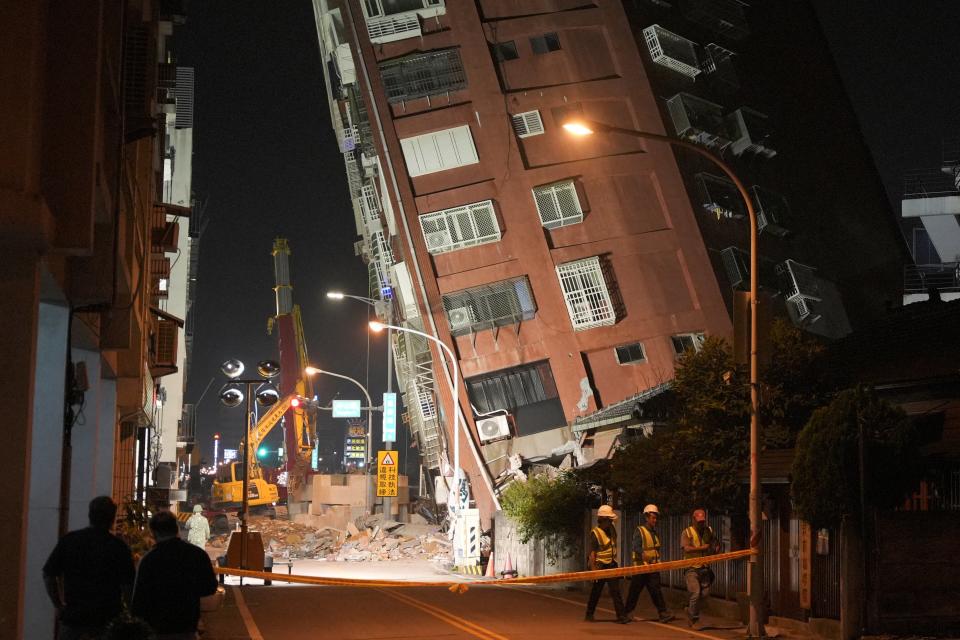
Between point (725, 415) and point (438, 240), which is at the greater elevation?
point (438, 240)

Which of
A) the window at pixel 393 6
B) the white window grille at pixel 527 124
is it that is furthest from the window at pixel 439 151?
the window at pixel 393 6

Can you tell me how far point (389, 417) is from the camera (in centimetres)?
5956

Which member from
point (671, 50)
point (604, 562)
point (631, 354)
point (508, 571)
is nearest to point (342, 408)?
point (631, 354)

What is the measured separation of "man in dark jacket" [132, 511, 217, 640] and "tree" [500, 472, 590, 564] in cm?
2143

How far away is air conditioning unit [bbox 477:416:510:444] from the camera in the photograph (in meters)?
47.6

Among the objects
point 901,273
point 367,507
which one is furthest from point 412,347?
point 901,273

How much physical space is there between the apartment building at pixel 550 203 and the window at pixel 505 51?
84mm

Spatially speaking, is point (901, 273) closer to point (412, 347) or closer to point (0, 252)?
point (412, 347)

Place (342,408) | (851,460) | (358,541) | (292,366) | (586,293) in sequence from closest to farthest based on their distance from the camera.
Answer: (851,460) < (586,293) < (358,541) < (342,408) < (292,366)

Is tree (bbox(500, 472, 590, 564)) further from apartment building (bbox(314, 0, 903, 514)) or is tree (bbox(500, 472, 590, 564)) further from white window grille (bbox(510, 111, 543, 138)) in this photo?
white window grille (bbox(510, 111, 543, 138))

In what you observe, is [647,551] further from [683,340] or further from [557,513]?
[683,340]

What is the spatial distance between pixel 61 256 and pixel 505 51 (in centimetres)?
3630

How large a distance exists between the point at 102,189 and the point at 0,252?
95.9 inches

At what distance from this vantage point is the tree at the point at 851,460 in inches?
601
